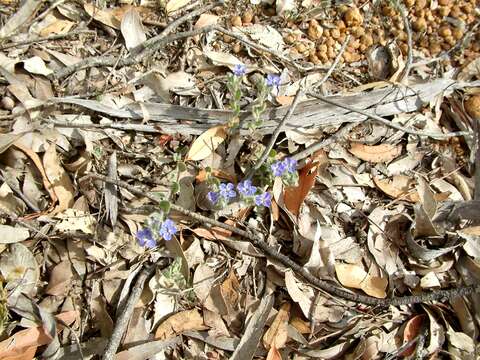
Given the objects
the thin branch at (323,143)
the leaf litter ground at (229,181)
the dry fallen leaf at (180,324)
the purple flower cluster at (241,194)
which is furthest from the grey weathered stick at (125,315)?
the thin branch at (323,143)

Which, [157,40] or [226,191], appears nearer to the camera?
[226,191]

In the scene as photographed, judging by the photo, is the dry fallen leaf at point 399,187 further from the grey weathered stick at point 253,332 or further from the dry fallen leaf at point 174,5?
the dry fallen leaf at point 174,5

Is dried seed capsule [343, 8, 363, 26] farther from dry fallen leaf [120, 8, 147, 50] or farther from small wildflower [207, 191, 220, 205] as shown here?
small wildflower [207, 191, 220, 205]

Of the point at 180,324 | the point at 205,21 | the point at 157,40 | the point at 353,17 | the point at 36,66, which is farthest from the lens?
the point at 353,17

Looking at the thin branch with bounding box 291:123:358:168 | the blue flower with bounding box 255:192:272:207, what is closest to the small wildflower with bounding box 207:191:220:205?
the blue flower with bounding box 255:192:272:207

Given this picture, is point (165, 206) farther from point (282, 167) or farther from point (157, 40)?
point (157, 40)

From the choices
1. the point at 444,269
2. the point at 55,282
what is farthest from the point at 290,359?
the point at 55,282

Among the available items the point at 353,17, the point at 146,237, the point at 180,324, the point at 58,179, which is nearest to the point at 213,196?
the point at 146,237
